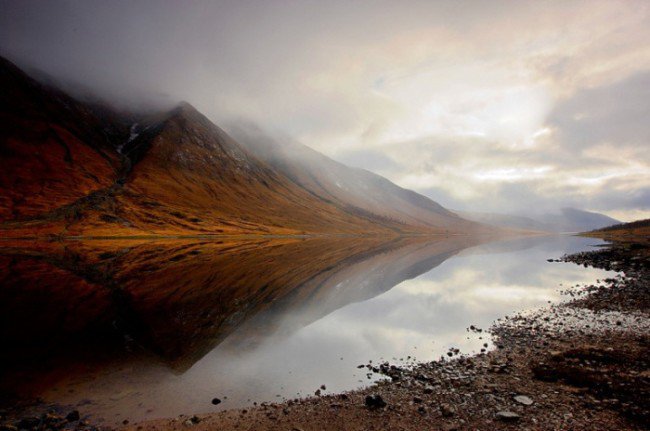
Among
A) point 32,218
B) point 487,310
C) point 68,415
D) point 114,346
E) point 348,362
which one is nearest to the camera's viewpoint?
point 68,415

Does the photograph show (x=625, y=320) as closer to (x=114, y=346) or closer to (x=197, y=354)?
(x=197, y=354)

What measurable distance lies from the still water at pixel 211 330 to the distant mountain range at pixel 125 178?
219 ft

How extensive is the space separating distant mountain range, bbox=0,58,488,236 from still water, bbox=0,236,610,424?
66.7 meters

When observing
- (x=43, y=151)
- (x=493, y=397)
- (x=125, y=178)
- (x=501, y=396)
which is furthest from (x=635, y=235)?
(x=43, y=151)

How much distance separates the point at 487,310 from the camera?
21641mm

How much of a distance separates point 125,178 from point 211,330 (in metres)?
131

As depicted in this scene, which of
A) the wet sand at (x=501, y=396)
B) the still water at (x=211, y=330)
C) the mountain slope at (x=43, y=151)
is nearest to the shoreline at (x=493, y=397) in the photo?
the wet sand at (x=501, y=396)

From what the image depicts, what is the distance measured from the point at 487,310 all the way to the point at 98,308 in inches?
990

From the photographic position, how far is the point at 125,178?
123875mm

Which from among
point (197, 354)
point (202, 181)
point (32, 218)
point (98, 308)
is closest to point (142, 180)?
point (202, 181)

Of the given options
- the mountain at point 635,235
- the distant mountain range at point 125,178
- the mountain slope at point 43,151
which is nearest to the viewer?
the distant mountain range at point 125,178

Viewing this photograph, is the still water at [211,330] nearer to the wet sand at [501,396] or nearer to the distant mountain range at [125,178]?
the wet sand at [501,396]

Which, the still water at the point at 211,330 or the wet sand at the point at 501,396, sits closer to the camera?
the wet sand at the point at 501,396

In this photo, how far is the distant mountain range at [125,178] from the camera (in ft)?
297
